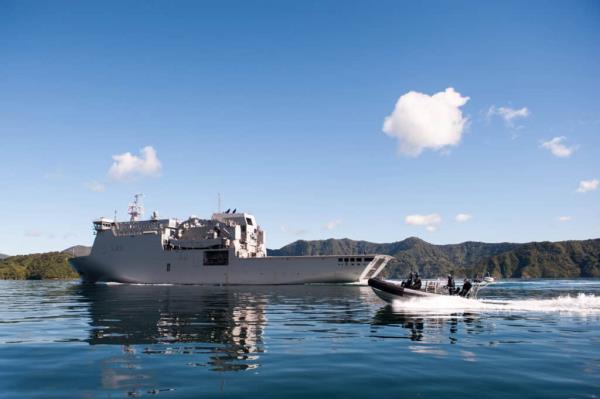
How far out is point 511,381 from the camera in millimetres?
9391

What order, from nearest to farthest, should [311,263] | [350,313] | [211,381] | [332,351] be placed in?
[211,381] → [332,351] → [350,313] → [311,263]

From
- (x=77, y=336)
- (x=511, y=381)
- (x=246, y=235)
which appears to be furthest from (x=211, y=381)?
(x=246, y=235)

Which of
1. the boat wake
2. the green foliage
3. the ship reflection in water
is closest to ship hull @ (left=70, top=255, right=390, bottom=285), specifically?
the boat wake

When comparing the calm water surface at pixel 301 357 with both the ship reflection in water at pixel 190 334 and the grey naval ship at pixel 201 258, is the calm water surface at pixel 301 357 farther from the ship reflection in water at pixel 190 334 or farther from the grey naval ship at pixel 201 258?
the grey naval ship at pixel 201 258

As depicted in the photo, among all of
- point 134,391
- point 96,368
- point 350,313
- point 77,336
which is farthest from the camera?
point 350,313

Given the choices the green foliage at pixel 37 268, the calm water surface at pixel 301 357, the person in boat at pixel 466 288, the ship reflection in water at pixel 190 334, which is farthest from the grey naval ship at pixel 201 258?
the green foliage at pixel 37 268

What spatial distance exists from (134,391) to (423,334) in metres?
10.7

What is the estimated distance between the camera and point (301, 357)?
11.7 meters

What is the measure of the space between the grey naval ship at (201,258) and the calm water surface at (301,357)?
135ft

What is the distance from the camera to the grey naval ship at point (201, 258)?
62188 mm

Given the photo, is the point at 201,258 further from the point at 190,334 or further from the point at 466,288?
the point at 190,334

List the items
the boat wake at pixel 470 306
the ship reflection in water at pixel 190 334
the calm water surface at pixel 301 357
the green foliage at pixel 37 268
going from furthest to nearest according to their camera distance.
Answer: the green foliage at pixel 37 268 → the boat wake at pixel 470 306 → the ship reflection in water at pixel 190 334 → the calm water surface at pixel 301 357

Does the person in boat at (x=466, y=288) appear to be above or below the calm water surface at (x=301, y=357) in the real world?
above

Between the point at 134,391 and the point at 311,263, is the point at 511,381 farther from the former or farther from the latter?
the point at 311,263
